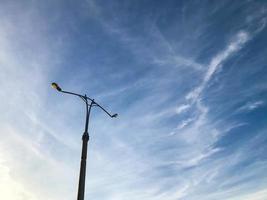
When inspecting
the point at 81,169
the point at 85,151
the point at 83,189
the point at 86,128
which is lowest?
the point at 83,189

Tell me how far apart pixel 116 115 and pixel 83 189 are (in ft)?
24.0

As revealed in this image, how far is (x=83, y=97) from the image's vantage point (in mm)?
13547

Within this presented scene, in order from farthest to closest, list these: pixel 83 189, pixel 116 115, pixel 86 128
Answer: pixel 116 115 → pixel 86 128 → pixel 83 189

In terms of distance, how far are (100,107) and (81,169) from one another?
16.4ft

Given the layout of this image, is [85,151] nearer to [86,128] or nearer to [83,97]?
[86,128]

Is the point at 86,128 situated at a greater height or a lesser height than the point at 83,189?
greater

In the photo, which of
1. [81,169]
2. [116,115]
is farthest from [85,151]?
[116,115]

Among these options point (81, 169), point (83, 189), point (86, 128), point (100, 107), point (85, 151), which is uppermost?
point (100, 107)

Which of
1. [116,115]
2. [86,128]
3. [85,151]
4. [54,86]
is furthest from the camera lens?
[116,115]

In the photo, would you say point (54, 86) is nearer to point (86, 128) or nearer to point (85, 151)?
point (86, 128)

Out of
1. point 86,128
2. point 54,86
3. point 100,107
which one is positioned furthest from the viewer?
point 100,107

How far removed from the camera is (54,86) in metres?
12.9

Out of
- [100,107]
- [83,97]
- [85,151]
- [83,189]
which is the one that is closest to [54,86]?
[83,97]

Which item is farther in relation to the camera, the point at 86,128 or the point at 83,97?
the point at 83,97
